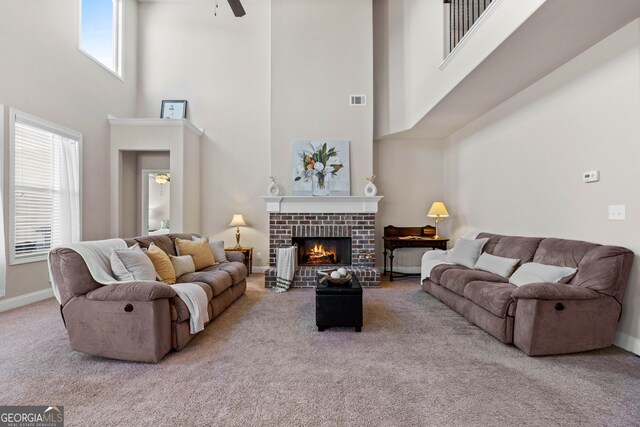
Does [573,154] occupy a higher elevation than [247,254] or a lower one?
higher

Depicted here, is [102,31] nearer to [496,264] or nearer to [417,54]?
[417,54]

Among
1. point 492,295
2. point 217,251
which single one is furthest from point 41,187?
point 492,295

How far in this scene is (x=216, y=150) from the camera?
21.0ft

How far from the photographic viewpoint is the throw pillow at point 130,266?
2818 millimetres

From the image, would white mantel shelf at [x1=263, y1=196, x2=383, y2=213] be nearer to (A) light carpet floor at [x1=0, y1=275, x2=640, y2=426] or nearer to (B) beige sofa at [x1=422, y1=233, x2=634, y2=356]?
(A) light carpet floor at [x1=0, y1=275, x2=640, y2=426]

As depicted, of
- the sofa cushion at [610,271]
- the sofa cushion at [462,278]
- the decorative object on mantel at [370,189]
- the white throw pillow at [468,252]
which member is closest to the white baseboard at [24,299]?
the decorative object on mantel at [370,189]

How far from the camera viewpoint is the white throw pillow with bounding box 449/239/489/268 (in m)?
4.22

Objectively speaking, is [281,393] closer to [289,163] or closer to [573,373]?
[573,373]

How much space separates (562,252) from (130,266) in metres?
3.90

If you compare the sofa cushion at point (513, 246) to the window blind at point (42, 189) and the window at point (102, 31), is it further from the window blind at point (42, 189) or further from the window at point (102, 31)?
the window at point (102, 31)

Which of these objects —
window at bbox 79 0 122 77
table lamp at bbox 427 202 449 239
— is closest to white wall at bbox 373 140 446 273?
table lamp at bbox 427 202 449 239

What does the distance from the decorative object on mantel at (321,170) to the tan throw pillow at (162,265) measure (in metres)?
2.67

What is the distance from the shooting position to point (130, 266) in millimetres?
2887

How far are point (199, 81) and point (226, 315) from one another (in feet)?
15.5
